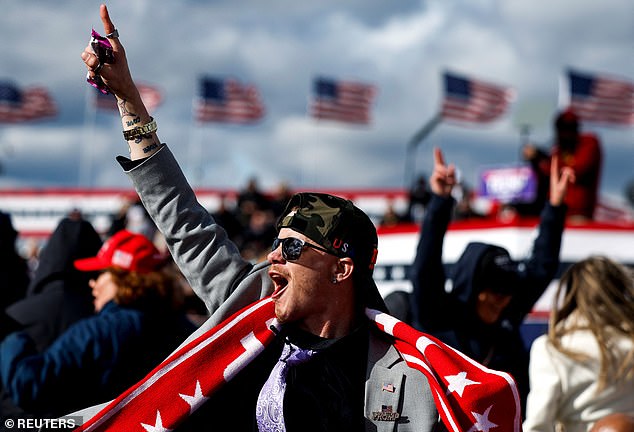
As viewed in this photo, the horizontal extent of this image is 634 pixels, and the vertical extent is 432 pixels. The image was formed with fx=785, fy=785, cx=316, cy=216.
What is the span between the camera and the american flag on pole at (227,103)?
2741 centimetres

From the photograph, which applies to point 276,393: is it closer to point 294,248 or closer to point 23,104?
point 294,248

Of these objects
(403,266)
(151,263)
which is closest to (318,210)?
(151,263)

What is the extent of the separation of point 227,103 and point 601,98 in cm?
1246

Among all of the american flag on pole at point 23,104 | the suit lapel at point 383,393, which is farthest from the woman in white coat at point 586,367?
the american flag on pole at point 23,104

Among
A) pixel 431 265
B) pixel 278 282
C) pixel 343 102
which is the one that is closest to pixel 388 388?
pixel 278 282

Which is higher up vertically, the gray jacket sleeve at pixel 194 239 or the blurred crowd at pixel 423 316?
the gray jacket sleeve at pixel 194 239

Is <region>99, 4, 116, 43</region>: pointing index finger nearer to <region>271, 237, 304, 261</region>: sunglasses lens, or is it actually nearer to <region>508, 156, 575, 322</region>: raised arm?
<region>271, 237, 304, 261</region>: sunglasses lens

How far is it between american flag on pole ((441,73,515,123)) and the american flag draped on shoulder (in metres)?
21.9

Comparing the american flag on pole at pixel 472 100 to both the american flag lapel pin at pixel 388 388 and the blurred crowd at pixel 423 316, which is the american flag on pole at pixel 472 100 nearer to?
the blurred crowd at pixel 423 316

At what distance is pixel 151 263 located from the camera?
3.96 meters

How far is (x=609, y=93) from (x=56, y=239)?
71.2 feet

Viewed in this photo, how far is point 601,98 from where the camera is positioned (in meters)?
23.3

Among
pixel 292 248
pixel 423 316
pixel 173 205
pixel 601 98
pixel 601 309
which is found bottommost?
pixel 423 316

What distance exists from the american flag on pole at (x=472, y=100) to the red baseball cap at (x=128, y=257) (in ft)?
67.7
